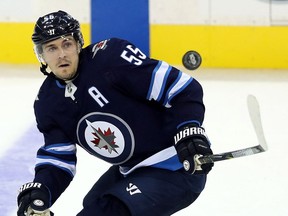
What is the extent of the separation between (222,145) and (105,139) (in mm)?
1943

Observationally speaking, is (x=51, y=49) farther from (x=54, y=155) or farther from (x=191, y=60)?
(x=191, y=60)

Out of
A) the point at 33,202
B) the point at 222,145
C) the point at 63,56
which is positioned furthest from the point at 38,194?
the point at 222,145

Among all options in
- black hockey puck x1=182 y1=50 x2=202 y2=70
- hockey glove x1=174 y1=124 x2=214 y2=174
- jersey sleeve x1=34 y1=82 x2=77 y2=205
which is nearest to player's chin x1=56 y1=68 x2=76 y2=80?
jersey sleeve x1=34 y1=82 x2=77 y2=205

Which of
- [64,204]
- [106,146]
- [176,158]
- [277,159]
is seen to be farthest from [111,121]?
[277,159]

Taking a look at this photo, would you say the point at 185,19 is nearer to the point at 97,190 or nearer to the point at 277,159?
the point at 277,159

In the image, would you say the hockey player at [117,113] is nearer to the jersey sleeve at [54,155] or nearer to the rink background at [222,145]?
the jersey sleeve at [54,155]

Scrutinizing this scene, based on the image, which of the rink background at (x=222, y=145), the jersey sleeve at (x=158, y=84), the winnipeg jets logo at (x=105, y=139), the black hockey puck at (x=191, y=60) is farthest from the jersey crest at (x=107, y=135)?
the black hockey puck at (x=191, y=60)

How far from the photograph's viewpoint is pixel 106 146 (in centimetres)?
233

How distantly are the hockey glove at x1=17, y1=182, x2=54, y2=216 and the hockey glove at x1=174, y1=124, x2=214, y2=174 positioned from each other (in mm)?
443

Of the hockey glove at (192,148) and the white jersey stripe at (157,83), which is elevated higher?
the white jersey stripe at (157,83)

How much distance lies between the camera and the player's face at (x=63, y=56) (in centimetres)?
228

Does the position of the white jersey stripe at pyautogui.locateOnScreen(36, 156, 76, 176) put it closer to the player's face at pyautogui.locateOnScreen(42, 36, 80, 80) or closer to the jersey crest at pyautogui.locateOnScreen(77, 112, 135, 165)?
the jersey crest at pyautogui.locateOnScreen(77, 112, 135, 165)

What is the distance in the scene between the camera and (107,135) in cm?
231

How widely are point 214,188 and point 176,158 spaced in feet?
4.00
